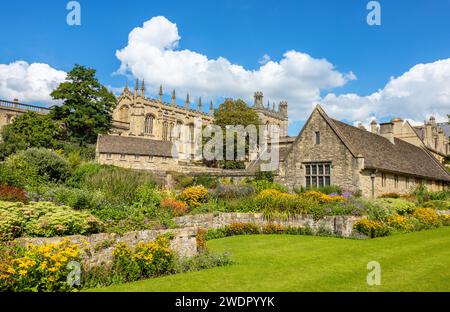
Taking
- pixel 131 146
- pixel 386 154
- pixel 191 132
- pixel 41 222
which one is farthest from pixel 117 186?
pixel 191 132

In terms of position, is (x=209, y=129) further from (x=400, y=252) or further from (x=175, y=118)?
(x=400, y=252)

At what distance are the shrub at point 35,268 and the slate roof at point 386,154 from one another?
2038 cm

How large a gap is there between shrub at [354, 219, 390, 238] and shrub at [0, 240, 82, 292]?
11.5 metres

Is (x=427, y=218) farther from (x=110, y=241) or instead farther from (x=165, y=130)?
(x=165, y=130)

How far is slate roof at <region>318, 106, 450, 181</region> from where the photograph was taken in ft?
86.2

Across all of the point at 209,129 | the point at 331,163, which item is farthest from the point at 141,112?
the point at 331,163

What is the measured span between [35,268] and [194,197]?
491 inches

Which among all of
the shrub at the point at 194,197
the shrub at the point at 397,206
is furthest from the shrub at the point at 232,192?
the shrub at the point at 397,206

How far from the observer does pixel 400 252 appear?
11.7 meters

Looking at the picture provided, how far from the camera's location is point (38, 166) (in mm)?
22469

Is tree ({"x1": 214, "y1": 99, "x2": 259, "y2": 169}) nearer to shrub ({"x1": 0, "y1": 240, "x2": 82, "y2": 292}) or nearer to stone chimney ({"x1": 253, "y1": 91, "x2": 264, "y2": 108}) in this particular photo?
stone chimney ({"x1": 253, "y1": 91, "x2": 264, "y2": 108})

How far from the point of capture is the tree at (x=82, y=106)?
51.1 metres
